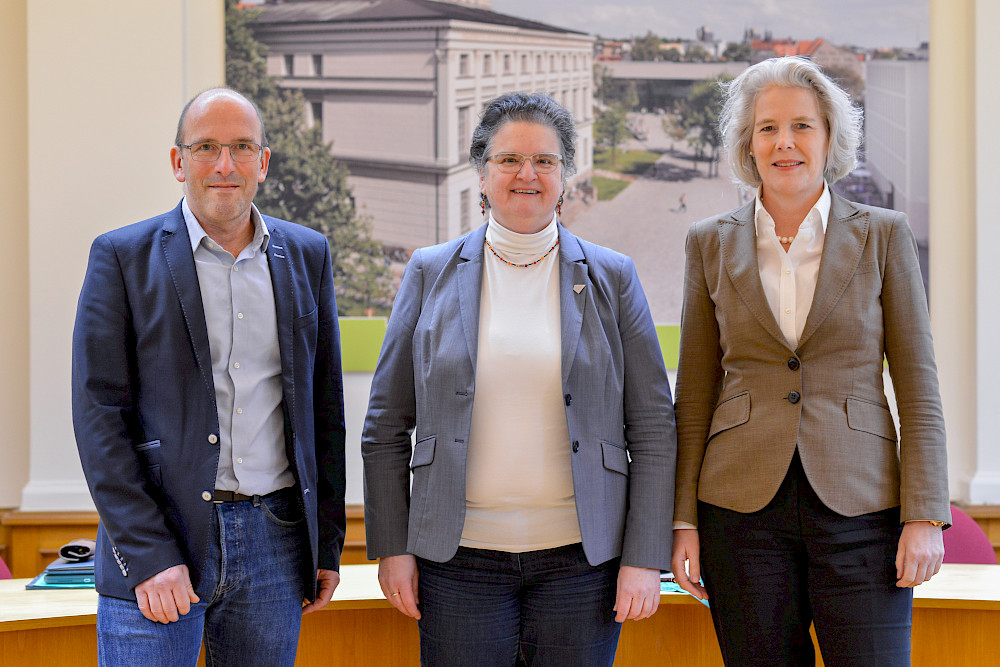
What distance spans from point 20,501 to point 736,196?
335 centimetres

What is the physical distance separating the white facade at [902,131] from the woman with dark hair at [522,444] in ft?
7.40

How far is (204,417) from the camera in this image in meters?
1.60

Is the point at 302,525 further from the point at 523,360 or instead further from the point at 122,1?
the point at 122,1

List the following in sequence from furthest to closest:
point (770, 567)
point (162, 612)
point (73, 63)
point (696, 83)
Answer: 1. point (696, 83)
2. point (73, 63)
3. point (770, 567)
4. point (162, 612)

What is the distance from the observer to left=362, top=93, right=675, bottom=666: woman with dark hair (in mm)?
1714

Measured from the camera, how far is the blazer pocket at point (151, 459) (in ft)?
5.23

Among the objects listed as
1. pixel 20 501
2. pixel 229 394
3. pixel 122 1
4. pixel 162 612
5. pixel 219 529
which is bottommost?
pixel 20 501

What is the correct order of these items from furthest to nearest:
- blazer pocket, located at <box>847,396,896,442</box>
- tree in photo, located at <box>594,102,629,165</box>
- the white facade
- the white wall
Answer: tree in photo, located at <box>594,102,629,165</box> < the white facade < the white wall < blazer pocket, located at <box>847,396,896,442</box>

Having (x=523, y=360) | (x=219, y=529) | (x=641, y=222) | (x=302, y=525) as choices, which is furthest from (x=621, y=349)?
(x=641, y=222)

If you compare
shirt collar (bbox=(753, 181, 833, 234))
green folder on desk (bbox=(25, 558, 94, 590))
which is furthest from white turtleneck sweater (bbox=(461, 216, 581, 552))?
green folder on desk (bbox=(25, 558, 94, 590))

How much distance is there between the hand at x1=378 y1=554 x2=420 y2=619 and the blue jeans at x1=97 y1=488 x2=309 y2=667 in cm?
18

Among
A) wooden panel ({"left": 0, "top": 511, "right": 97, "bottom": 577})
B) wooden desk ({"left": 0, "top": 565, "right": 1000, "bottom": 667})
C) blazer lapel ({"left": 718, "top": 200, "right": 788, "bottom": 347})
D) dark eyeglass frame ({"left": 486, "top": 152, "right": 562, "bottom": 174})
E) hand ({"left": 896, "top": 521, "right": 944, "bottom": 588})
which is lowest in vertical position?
wooden panel ({"left": 0, "top": 511, "right": 97, "bottom": 577})

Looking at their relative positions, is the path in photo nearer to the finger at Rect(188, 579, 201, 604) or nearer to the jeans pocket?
the jeans pocket

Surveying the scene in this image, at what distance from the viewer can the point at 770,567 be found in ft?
5.37
